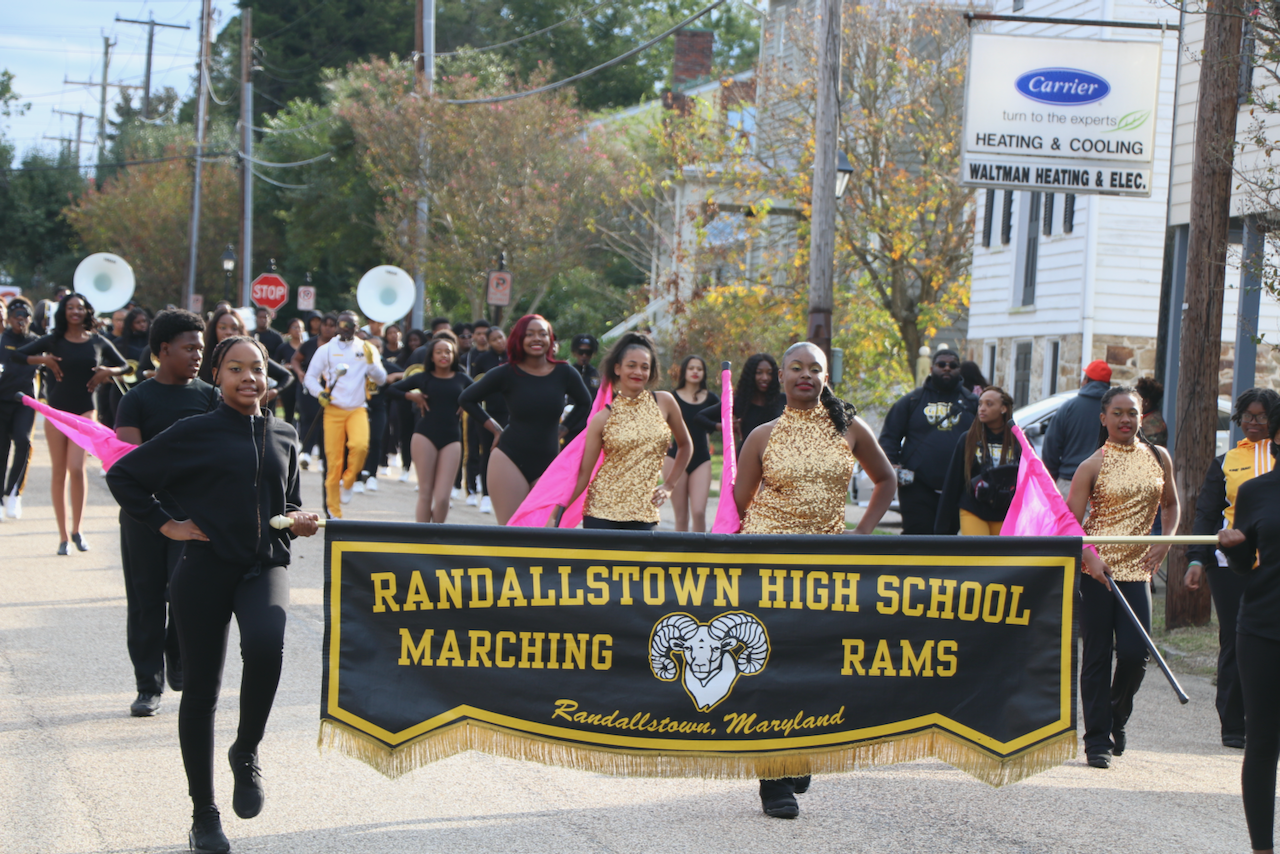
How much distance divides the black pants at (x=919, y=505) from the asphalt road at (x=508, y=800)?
7.64 feet

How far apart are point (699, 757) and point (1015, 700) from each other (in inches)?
46.4

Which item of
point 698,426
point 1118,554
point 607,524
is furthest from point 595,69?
point 1118,554

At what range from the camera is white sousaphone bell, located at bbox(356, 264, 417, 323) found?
68.5 ft

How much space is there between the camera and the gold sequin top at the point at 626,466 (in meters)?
7.64

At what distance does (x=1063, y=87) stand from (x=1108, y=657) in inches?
320

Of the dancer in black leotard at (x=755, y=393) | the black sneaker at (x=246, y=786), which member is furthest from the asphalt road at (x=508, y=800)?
the dancer in black leotard at (x=755, y=393)

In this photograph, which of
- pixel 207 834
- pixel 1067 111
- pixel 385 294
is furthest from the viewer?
pixel 385 294

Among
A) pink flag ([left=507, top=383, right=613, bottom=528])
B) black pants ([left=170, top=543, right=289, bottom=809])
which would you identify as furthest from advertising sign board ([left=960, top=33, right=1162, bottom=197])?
black pants ([left=170, top=543, right=289, bottom=809])

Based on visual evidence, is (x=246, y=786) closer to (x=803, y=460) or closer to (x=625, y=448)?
(x=803, y=460)

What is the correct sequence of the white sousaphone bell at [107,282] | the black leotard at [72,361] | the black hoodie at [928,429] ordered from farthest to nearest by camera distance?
the white sousaphone bell at [107,282], the black leotard at [72,361], the black hoodie at [928,429]

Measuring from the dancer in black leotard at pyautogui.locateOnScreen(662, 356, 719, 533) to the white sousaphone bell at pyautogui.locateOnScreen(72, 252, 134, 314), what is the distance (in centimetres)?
1748

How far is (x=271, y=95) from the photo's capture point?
202 ft

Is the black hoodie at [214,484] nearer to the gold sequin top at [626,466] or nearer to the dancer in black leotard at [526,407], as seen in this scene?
the gold sequin top at [626,466]

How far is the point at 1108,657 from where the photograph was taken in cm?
674
